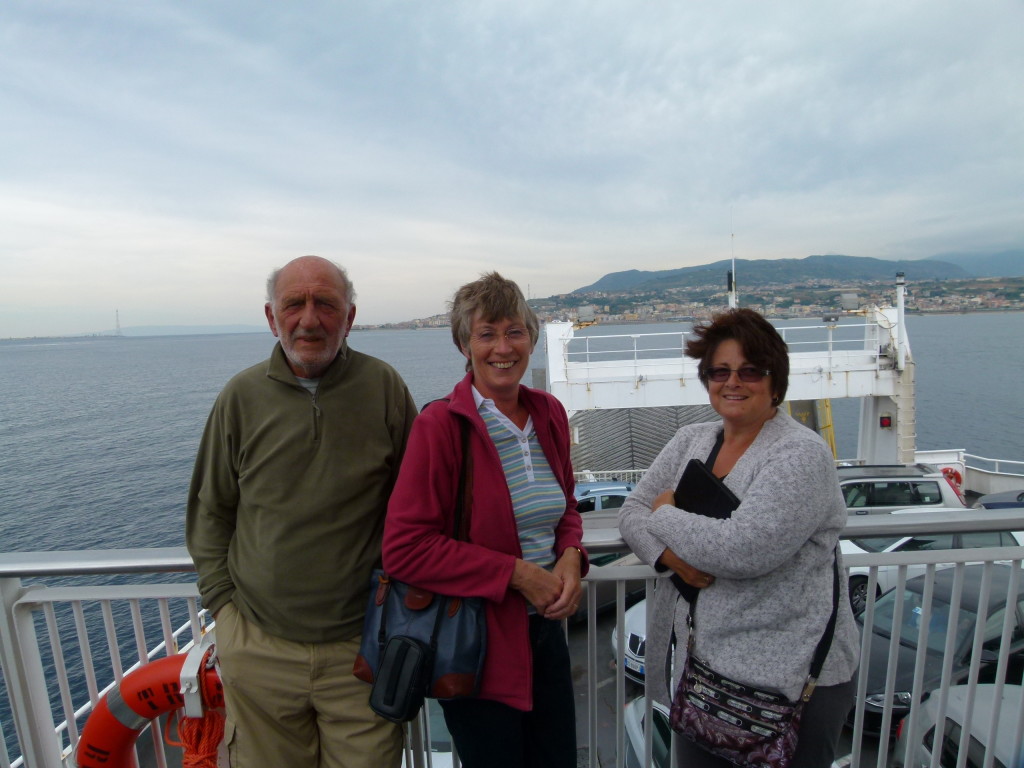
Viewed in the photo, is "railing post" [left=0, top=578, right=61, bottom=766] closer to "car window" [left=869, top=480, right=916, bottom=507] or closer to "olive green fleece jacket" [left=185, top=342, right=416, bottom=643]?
"olive green fleece jacket" [left=185, top=342, right=416, bottom=643]

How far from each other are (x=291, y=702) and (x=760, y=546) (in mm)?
1472

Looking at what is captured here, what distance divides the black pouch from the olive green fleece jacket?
9.7 inches

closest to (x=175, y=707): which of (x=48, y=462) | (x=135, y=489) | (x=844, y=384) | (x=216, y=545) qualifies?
(x=216, y=545)

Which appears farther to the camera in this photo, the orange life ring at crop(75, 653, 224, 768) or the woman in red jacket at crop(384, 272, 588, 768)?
the orange life ring at crop(75, 653, 224, 768)

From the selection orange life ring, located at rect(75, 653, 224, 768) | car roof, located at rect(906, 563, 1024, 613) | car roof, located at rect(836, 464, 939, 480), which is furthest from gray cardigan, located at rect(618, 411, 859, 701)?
car roof, located at rect(836, 464, 939, 480)

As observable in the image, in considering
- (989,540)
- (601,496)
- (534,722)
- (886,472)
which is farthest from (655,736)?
(886,472)

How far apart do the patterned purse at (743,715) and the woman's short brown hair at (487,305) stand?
3.65 ft

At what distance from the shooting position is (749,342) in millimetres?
1789

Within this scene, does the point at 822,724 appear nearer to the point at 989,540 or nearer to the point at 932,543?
the point at 932,543

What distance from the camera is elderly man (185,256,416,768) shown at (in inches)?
72.0

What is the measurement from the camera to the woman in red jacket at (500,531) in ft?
5.41

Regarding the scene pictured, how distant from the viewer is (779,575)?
5.50 feet

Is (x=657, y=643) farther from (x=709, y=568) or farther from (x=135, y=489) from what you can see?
(x=135, y=489)

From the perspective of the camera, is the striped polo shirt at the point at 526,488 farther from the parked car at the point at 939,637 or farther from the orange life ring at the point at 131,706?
the parked car at the point at 939,637
